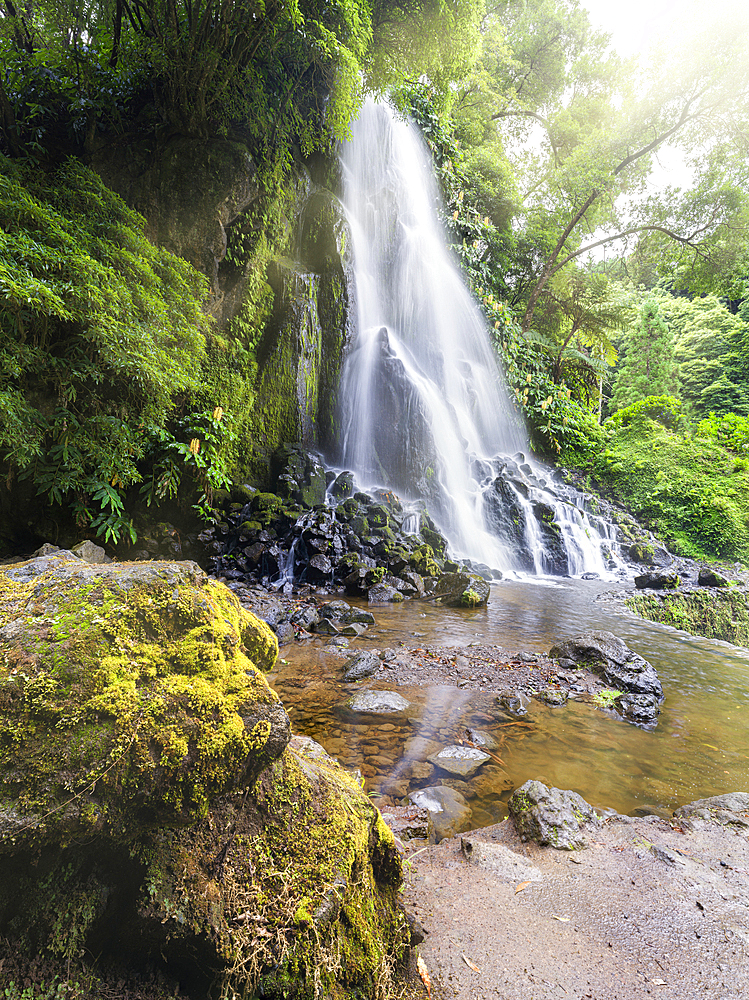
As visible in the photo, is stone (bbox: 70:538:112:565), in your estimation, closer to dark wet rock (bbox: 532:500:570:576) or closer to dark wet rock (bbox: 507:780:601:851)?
dark wet rock (bbox: 507:780:601:851)

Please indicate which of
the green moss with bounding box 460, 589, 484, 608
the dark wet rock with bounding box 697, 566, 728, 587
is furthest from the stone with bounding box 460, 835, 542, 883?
the dark wet rock with bounding box 697, 566, 728, 587

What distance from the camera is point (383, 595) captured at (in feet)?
23.5

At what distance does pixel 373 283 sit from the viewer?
13883 mm

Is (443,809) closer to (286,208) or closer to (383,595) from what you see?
(383,595)

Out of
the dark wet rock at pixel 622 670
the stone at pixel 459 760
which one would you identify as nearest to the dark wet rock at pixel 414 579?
the dark wet rock at pixel 622 670

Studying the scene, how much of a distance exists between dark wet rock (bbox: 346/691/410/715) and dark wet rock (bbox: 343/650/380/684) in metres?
0.32

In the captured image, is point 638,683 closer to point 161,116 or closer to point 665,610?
point 665,610

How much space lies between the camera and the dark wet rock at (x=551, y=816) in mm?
2199

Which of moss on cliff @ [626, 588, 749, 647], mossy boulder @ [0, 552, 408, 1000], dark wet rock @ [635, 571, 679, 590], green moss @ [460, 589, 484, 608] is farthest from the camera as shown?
dark wet rock @ [635, 571, 679, 590]

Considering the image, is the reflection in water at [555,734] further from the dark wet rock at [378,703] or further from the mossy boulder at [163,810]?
the mossy boulder at [163,810]

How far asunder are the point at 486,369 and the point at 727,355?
23.2 metres

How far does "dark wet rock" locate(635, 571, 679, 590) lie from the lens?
8602 mm

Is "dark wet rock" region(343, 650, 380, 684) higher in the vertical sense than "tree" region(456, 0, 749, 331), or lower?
lower

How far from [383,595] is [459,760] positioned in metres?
4.17
